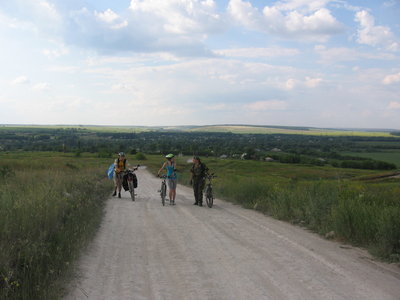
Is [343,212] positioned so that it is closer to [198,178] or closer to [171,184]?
[198,178]

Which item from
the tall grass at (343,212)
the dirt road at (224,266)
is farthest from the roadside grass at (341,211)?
the dirt road at (224,266)

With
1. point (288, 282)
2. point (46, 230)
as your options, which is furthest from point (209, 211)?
point (288, 282)

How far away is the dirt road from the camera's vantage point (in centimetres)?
582

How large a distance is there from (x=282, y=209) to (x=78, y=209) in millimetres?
6180

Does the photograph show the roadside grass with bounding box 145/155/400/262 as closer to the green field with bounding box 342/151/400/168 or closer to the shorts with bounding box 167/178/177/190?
the shorts with bounding box 167/178/177/190

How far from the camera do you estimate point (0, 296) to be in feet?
15.9

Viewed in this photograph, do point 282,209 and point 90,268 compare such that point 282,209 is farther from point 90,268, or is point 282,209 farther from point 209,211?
point 90,268

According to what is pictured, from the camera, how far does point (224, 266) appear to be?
7047 millimetres

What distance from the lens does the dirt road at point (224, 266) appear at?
5.82m

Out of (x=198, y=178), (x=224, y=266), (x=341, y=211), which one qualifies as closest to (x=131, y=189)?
(x=198, y=178)

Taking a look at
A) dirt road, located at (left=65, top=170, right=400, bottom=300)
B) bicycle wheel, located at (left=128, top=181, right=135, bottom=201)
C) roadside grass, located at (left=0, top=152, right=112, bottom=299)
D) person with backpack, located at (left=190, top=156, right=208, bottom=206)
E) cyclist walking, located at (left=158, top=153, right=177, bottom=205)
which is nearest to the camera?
roadside grass, located at (left=0, top=152, right=112, bottom=299)

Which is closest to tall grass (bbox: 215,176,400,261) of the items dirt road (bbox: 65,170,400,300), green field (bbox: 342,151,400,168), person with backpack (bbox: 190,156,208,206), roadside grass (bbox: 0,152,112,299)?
dirt road (bbox: 65,170,400,300)

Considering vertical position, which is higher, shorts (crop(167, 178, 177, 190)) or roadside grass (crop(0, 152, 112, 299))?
roadside grass (crop(0, 152, 112, 299))

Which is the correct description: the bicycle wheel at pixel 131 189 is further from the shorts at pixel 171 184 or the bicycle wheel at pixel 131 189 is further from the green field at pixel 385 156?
the green field at pixel 385 156
